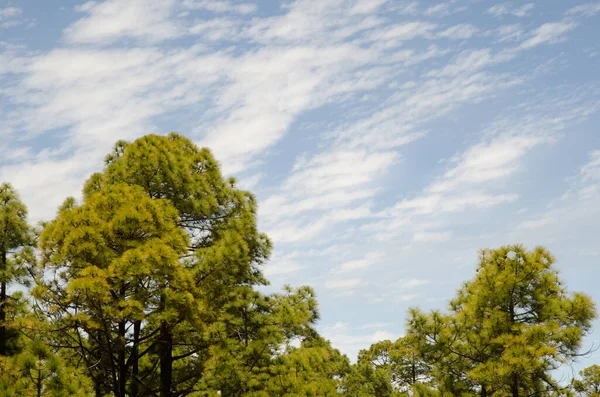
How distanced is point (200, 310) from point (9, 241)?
11037mm

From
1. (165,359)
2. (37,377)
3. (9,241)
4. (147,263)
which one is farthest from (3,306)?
(147,263)

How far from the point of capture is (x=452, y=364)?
14172 mm

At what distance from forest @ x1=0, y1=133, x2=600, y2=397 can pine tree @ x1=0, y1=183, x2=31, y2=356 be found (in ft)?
17.2

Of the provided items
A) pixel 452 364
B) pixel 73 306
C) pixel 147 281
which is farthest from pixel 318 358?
pixel 73 306

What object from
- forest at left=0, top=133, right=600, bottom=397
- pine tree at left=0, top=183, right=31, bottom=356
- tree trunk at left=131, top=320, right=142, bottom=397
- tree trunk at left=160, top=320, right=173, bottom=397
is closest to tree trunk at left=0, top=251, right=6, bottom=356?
pine tree at left=0, top=183, right=31, bottom=356

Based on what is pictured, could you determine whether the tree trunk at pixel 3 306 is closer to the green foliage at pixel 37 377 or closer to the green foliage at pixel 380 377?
the green foliage at pixel 37 377

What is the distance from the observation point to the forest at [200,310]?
10984mm

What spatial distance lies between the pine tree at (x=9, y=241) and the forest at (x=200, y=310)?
17.2 ft

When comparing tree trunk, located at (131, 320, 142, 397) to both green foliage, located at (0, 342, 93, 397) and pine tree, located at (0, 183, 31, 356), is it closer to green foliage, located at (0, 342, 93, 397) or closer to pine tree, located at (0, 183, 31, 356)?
green foliage, located at (0, 342, 93, 397)

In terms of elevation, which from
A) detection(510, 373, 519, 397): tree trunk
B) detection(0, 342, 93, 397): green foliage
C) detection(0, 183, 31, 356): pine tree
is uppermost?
A: detection(0, 183, 31, 356): pine tree

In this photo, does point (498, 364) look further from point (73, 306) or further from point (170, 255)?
point (73, 306)

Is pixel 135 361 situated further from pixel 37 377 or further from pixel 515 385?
pixel 515 385

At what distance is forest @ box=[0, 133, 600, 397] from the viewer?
10984mm

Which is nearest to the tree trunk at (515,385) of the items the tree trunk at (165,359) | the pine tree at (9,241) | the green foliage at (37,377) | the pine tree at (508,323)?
the pine tree at (508,323)
